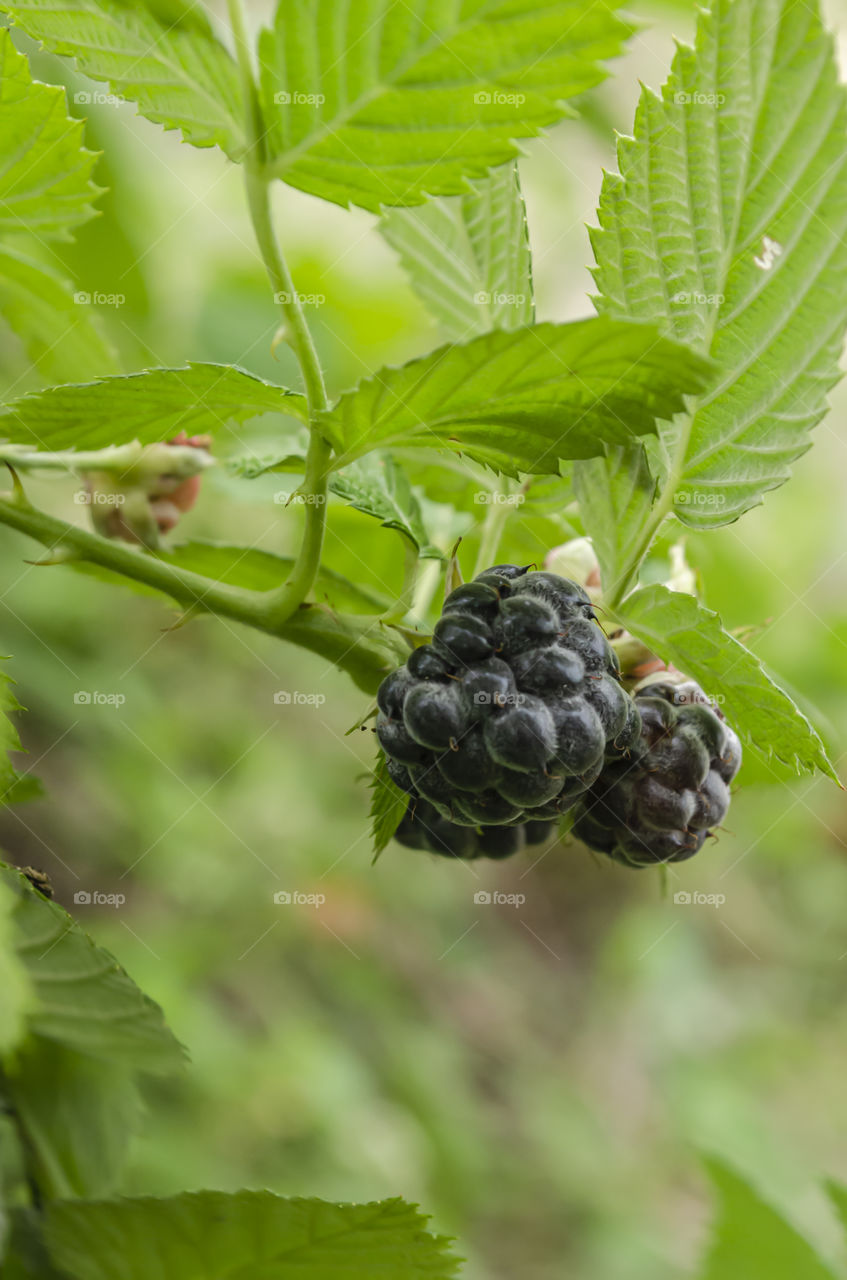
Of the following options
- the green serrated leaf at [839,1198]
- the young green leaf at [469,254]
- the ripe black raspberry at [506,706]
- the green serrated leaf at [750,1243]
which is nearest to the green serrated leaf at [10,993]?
the ripe black raspberry at [506,706]

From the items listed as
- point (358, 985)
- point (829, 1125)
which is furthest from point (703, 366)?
point (829, 1125)

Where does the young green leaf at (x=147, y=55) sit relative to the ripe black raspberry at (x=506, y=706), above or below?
above

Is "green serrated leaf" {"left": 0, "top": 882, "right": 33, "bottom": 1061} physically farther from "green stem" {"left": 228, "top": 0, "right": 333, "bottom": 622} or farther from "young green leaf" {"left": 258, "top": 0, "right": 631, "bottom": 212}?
"young green leaf" {"left": 258, "top": 0, "right": 631, "bottom": 212}

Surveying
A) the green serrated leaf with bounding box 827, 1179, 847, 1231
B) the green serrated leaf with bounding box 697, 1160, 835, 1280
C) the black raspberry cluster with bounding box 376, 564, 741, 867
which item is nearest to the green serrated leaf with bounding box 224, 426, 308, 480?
the black raspberry cluster with bounding box 376, 564, 741, 867

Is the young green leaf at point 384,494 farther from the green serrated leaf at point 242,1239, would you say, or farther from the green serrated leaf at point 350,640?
the green serrated leaf at point 242,1239

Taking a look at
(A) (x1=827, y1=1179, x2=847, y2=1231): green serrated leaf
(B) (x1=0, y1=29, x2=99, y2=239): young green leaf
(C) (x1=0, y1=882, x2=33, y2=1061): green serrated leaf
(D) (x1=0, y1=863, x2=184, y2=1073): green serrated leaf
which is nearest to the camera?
(C) (x1=0, y1=882, x2=33, y2=1061): green serrated leaf

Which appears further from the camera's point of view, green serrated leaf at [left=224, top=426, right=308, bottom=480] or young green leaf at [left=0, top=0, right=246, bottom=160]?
green serrated leaf at [left=224, top=426, right=308, bottom=480]

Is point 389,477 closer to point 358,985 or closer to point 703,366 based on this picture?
point 703,366
